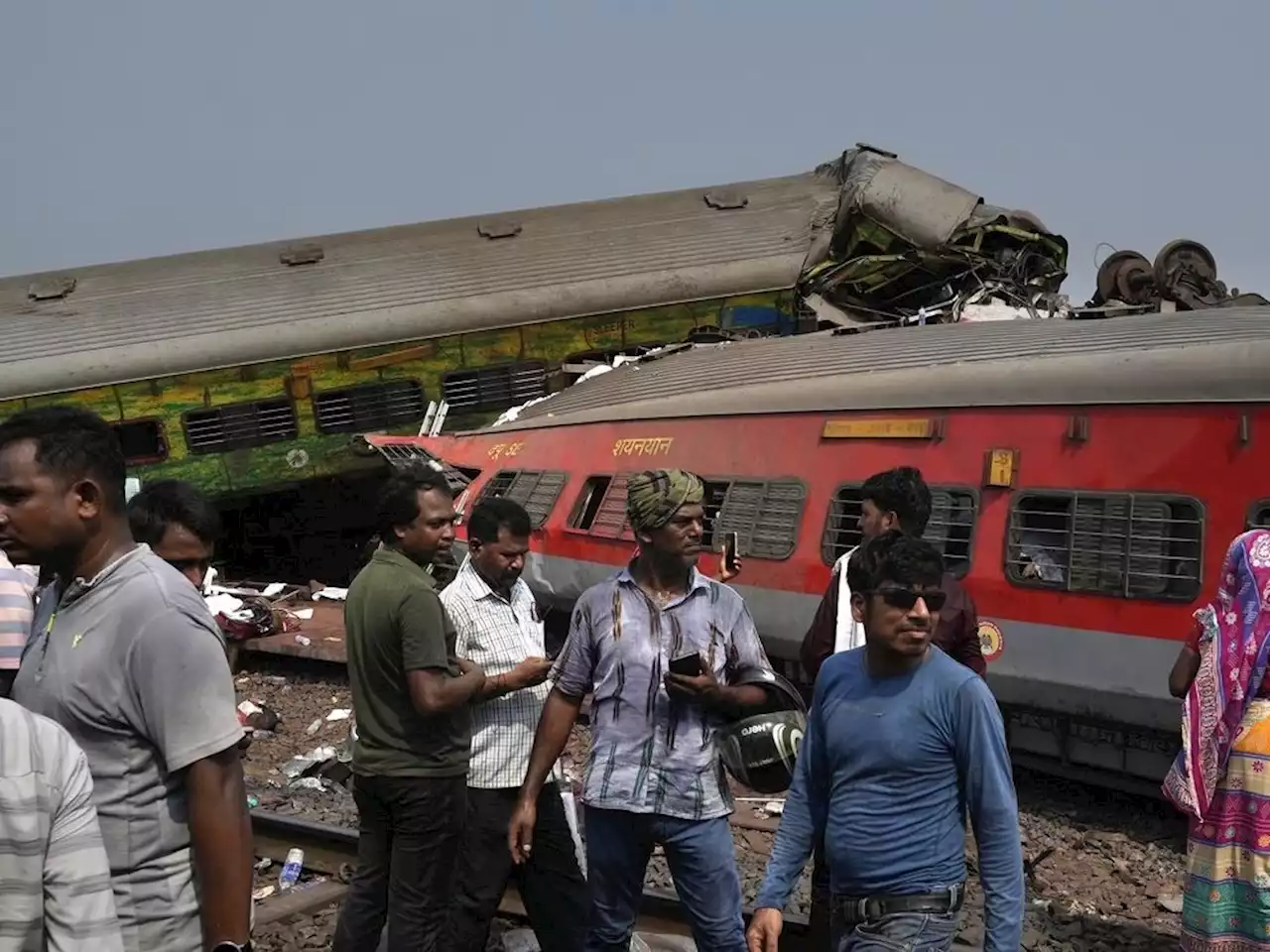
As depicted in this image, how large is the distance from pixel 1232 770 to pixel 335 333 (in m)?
15.6

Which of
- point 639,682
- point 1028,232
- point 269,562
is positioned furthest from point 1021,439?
point 269,562

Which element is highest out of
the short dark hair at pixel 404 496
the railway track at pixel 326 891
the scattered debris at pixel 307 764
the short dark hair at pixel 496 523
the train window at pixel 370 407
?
the train window at pixel 370 407

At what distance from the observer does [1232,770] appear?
3.70 metres

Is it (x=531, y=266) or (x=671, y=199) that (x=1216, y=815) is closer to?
(x=531, y=266)

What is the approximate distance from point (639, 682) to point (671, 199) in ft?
62.3

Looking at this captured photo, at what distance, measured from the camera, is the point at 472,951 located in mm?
4355

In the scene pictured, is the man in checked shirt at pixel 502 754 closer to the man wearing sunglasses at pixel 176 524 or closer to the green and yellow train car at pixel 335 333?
the man wearing sunglasses at pixel 176 524

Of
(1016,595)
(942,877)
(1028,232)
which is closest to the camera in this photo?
(942,877)

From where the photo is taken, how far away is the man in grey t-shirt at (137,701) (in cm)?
243

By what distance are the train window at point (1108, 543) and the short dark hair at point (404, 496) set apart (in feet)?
12.4

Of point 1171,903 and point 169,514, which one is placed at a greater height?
point 169,514

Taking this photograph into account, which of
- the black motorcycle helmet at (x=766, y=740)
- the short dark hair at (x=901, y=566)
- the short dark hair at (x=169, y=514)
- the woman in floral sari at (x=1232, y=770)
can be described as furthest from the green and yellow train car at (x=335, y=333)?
the short dark hair at (x=901, y=566)

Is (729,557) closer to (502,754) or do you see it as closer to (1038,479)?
(502,754)

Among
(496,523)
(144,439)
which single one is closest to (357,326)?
(144,439)
